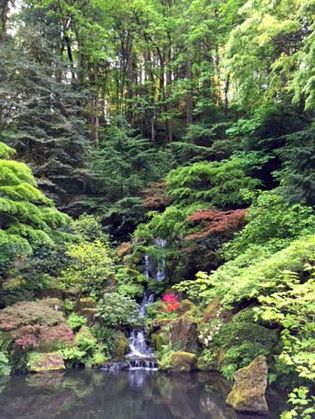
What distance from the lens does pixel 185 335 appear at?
957 cm

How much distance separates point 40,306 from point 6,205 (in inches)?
100

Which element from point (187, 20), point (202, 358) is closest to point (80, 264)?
point (202, 358)

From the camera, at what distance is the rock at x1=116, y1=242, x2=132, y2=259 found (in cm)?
1480

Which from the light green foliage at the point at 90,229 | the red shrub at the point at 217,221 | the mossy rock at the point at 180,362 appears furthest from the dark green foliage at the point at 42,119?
the mossy rock at the point at 180,362

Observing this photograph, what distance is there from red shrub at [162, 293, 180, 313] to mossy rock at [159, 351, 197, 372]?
198 cm

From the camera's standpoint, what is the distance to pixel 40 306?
1008 centimetres

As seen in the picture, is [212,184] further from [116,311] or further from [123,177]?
[116,311]

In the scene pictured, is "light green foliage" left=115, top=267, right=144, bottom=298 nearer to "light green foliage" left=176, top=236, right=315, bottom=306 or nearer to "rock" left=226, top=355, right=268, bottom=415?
"light green foliage" left=176, top=236, right=315, bottom=306

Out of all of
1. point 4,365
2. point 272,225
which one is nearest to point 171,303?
point 272,225

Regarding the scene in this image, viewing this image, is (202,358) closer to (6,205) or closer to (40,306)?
(40,306)

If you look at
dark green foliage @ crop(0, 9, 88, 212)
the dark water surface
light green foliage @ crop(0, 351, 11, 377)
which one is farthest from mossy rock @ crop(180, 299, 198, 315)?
dark green foliage @ crop(0, 9, 88, 212)

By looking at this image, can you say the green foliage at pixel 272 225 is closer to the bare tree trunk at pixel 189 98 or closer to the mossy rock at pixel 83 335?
the mossy rock at pixel 83 335

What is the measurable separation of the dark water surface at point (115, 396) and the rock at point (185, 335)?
79 cm

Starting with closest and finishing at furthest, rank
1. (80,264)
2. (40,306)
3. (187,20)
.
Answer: (40,306), (80,264), (187,20)
